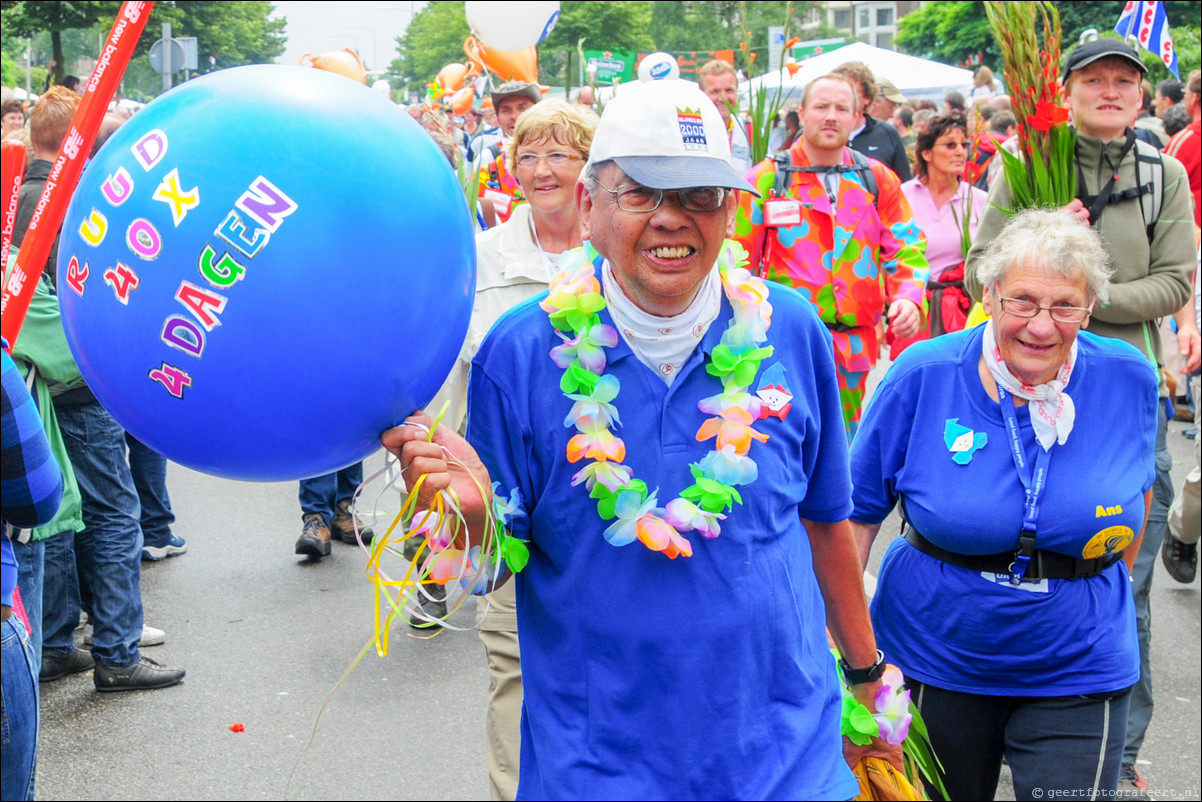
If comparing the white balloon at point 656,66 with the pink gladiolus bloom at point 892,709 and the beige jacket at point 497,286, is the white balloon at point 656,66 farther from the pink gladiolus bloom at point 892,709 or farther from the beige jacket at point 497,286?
the pink gladiolus bloom at point 892,709

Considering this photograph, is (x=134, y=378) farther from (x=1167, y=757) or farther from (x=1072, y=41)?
(x=1072, y=41)

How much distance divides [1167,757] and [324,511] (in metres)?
4.31

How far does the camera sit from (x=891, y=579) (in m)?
3.32

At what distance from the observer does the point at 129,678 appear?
509 centimetres

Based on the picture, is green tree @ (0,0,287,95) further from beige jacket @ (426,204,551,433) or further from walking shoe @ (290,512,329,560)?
beige jacket @ (426,204,551,433)

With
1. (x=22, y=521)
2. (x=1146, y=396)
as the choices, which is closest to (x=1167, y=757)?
(x=1146, y=396)

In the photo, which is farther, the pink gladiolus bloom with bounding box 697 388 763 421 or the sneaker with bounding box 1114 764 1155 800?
the sneaker with bounding box 1114 764 1155 800

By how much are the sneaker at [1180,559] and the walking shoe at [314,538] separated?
4.23m

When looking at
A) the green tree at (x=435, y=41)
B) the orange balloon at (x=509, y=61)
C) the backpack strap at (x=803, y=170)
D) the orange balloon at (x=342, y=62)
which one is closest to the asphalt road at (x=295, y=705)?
the backpack strap at (x=803, y=170)

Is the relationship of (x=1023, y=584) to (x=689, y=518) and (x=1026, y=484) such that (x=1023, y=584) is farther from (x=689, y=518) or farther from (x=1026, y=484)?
(x=689, y=518)

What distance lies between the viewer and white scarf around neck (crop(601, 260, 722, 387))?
7.67 feet

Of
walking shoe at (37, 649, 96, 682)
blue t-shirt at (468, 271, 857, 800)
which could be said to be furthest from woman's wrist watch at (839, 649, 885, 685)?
walking shoe at (37, 649, 96, 682)

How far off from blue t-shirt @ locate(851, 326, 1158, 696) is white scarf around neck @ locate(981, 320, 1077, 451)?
0.09 ft

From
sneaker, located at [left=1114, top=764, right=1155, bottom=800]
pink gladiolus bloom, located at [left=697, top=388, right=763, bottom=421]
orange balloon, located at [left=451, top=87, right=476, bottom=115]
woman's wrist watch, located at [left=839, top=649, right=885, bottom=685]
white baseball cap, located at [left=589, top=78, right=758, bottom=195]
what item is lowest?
sneaker, located at [left=1114, top=764, right=1155, bottom=800]
